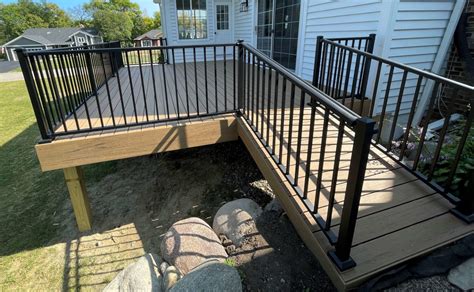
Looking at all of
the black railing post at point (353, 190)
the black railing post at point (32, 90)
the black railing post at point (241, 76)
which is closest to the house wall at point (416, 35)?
the black railing post at point (241, 76)

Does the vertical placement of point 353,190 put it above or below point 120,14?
below

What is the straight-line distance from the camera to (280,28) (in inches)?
231

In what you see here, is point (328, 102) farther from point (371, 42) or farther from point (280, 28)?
point (280, 28)

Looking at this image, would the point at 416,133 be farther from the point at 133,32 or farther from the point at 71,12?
the point at 71,12

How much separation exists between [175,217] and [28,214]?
205cm

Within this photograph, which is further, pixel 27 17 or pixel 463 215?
pixel 27 17

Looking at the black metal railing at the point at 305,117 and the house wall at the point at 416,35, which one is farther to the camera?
the house wall at the point at 416,35

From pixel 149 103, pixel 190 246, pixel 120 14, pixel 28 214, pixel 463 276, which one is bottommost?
pixel 28 214

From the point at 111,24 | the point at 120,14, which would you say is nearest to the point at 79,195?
the point at 111,24

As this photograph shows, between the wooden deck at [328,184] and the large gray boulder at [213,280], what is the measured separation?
0.51 metres

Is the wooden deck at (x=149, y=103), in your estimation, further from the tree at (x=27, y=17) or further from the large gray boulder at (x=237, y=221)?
the tree at (x=27, y=17)

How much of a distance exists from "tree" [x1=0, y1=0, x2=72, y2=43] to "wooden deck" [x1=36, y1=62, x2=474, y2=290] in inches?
2545

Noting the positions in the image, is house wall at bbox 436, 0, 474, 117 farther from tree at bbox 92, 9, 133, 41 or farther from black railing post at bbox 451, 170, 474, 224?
tree at bbox 92, 9, 133, 41

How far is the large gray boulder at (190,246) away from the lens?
2.51 metres
